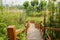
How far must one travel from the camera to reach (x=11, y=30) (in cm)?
194

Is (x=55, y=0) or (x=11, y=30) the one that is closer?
(x=11, y=30)

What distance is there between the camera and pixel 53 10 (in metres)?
7.21

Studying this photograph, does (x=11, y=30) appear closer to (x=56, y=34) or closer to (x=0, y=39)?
(x=0, y=39)

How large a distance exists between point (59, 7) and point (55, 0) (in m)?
0.41

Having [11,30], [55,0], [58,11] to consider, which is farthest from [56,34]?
[11,30]

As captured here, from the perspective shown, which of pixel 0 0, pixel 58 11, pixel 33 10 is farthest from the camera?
pixel 33 10

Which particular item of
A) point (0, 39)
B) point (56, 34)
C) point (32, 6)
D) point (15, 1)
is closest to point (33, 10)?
point (32, 6)

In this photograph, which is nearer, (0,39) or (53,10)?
(0,39)

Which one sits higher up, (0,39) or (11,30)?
(11,30)

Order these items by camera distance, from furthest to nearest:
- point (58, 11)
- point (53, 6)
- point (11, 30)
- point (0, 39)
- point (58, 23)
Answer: point (53, 6) < point (58, 11) < point (58, 23) < point (0, 39) < point (11, 30)

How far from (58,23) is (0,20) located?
102 inches

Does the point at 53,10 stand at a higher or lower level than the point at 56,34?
higher

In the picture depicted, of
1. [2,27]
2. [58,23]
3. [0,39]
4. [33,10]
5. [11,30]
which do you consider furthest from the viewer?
[33,10]

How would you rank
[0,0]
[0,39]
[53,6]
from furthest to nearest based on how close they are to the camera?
1. [53,6]
2. [0,0]
3. [0,39]
